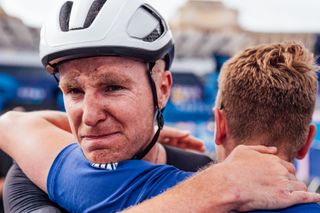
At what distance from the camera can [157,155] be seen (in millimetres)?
2369

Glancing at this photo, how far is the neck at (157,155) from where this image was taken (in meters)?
2.25

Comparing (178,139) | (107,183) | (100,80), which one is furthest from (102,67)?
(178,139)

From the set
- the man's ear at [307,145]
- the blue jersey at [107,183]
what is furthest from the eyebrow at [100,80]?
the man's ear at [307,145]

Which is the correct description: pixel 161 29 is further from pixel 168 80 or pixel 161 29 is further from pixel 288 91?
pixel 288 91

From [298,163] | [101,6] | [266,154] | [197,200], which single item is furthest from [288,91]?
[298,163]

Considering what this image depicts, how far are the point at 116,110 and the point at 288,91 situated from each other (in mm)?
692

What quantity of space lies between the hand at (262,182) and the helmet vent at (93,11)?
82 centimetres

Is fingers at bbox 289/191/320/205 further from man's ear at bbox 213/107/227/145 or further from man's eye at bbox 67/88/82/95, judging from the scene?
man's eye at bbox 67/88/82/95

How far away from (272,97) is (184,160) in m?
0.98

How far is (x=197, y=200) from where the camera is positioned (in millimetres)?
1485

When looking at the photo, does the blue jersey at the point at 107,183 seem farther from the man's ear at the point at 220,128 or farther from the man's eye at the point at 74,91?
the man's eye at the point at 74,91

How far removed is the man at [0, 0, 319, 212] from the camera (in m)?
1.72

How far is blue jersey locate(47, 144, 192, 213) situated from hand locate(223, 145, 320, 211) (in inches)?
12.2

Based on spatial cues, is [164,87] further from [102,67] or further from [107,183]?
[107,183]
